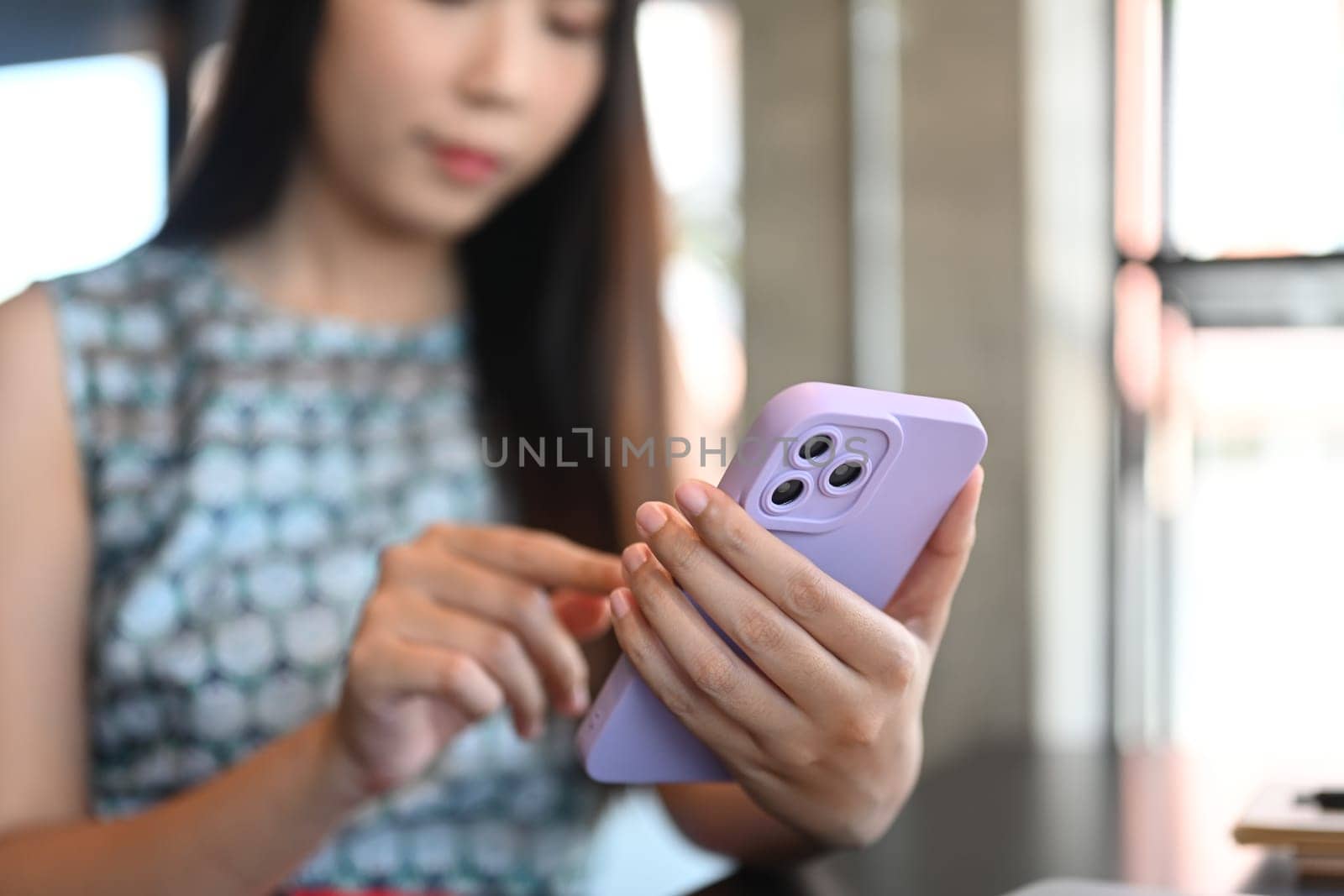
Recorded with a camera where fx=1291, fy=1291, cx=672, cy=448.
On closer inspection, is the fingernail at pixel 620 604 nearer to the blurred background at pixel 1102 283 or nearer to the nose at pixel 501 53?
the nose at pixel 501 53

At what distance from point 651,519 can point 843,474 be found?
0.17 feet

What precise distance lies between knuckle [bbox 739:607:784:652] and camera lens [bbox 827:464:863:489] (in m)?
0.04

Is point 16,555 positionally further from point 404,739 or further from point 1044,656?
point 1044,656

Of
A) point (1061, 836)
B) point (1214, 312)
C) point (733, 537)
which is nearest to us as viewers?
point (733, 537)

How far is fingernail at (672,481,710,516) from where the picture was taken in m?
0.32

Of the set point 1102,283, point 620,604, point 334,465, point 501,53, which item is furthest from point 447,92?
point 1102,283

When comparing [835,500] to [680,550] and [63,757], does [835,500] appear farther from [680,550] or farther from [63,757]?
[63,757]

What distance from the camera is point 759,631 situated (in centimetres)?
34

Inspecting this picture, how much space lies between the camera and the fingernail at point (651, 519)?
1.09 feet

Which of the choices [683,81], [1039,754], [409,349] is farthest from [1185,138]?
[409,349]

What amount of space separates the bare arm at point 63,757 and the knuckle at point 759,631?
0.22 m

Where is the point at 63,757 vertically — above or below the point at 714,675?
below

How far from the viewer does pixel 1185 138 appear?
1.45 meters

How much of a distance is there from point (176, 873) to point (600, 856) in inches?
11.4
